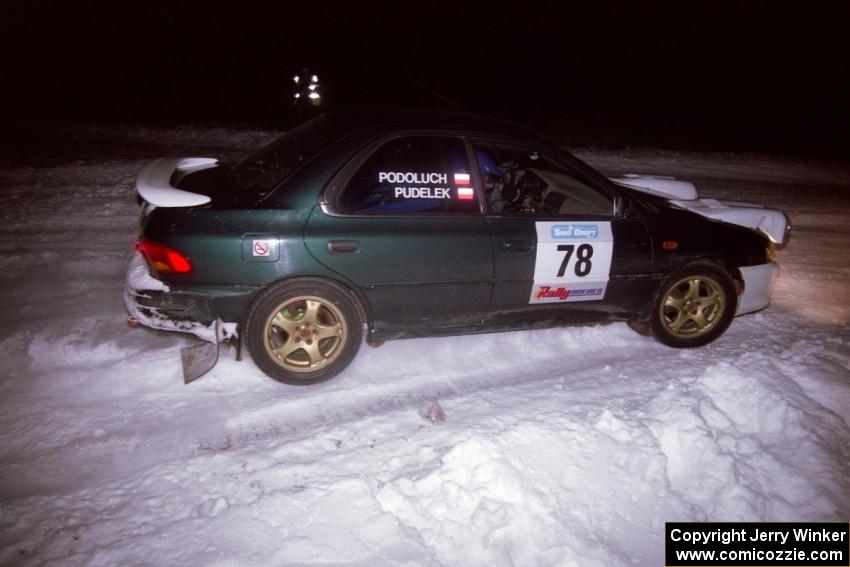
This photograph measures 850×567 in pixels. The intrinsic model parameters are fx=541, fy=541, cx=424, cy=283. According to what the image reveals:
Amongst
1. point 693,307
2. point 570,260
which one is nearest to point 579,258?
point 570,260

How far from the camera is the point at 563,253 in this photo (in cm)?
365

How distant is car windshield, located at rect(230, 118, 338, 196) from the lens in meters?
3.31

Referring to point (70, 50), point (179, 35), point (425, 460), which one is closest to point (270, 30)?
point (179, 35)

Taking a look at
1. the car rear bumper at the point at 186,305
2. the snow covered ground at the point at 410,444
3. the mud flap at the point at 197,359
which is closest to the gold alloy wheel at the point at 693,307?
the snow covered ground at the point at 410,444

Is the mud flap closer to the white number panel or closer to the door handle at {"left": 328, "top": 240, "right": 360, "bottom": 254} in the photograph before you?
the door handle at {"left": 328, "top": 240, "right": 360, "bottom": 254}

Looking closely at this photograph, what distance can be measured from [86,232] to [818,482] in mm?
6473

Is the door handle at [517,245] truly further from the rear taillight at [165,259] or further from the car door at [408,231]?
the rear taillight at [165,259]

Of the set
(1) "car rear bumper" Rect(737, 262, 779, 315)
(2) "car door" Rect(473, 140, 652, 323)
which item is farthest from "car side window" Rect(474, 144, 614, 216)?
(1) "car rear bumper" Rect(737, 262, 779, 315)

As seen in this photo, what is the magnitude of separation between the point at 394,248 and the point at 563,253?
1167 millimetres

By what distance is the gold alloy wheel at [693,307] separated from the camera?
4.06m

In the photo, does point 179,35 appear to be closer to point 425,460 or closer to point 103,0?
point 103,0

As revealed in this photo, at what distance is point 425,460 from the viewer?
112 inches

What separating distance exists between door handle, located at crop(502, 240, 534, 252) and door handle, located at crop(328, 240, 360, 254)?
96 centimetres

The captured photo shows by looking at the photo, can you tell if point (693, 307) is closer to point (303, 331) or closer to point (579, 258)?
point (579, 258)
